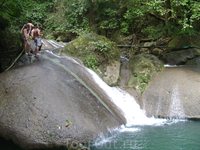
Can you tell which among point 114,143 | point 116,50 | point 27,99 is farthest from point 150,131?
point 116,50

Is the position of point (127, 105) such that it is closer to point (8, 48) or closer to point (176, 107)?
point (176, 107)

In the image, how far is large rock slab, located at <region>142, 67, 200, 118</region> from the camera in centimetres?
728

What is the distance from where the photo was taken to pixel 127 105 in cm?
766

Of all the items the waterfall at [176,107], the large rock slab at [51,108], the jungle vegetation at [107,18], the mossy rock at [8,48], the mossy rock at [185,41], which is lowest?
the waterfall at [176,107]

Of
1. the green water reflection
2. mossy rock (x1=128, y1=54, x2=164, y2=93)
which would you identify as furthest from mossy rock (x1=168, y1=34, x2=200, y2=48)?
the green water reflection

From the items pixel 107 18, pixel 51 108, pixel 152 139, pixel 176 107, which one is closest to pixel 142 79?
pixel 176 107

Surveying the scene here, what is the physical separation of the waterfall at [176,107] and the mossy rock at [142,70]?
1583mm

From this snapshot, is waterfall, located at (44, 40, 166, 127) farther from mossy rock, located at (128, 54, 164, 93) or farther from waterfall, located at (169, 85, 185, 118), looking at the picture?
mossy rock, located at (128, 54, 164, 93)

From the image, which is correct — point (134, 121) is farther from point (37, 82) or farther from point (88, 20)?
point (88, 20)

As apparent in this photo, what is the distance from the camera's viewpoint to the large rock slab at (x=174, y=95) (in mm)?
7277

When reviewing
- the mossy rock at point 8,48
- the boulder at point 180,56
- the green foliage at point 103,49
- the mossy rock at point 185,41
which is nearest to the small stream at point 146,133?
the green foliage at point 103,49

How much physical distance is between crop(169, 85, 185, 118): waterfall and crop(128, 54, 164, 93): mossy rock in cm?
158

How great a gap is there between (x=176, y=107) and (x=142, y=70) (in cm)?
315

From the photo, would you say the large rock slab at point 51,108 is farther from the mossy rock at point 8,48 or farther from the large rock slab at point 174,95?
the large rock slab at point 174,95
